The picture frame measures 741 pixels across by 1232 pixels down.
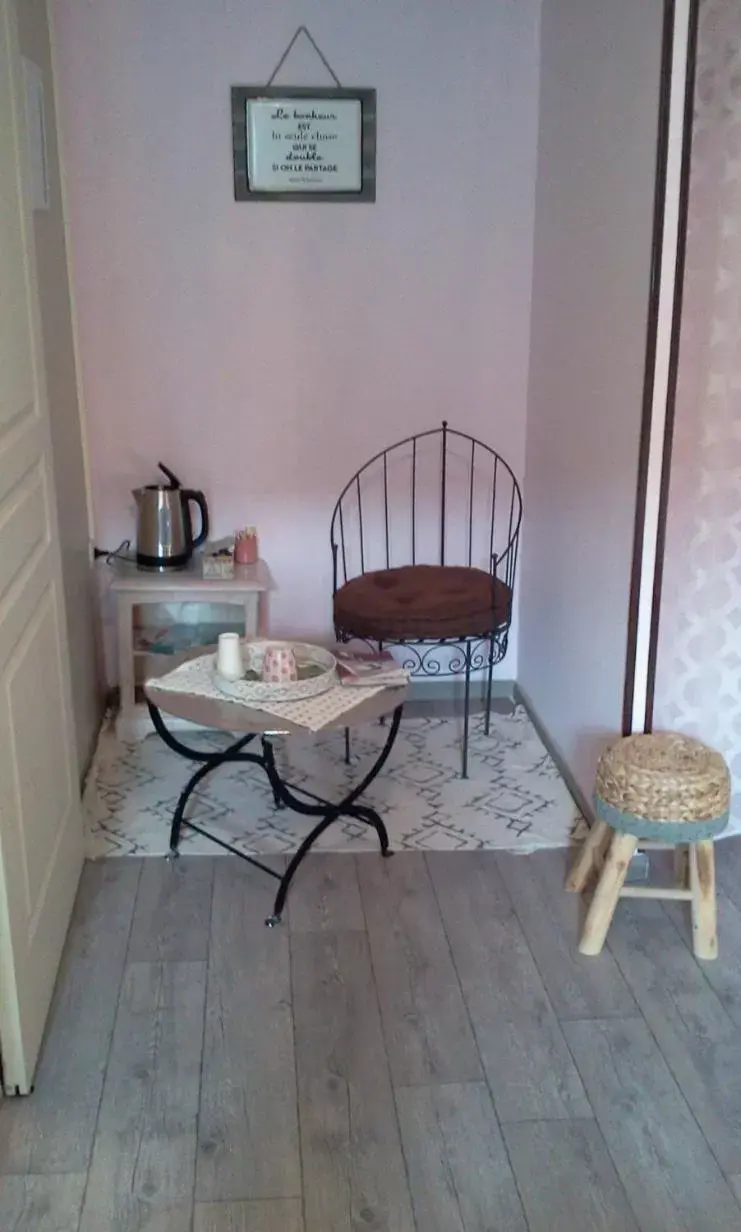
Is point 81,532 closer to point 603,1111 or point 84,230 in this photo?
point 84,230

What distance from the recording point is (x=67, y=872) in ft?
8.14

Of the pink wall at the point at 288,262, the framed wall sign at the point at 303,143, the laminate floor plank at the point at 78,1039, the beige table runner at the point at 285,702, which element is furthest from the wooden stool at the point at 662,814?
the framed wall sign at the point at 303,143

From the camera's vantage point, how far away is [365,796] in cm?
311

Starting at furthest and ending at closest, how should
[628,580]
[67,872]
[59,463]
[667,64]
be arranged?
[59,463] < [628,580] < [67,872] < [667,64]

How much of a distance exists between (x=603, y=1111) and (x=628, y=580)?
1.20 m

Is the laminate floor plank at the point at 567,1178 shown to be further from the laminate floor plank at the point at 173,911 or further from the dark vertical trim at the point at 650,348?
the dark vertical trim at the point at 650,348

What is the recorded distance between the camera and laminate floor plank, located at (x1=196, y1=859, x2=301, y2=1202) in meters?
1.84

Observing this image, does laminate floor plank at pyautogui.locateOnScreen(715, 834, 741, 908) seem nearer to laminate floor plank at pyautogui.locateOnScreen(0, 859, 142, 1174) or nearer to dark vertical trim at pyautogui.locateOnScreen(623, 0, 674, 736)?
dark vertical trim at pyautogui.locateOnScreen(623, 0, 674, 736)

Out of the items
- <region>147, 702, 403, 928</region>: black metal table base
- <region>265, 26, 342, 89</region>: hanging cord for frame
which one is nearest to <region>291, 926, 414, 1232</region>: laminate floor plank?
<region>147, 702, 403, 928</region>: black metal table base

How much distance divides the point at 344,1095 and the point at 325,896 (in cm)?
66

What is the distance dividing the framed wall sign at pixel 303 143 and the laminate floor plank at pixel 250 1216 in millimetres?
2744

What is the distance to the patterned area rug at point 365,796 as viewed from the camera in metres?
2.88

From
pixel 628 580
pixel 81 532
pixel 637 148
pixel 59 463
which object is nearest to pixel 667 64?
pixel 637 148

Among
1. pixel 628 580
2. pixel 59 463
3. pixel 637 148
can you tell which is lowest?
pixel 628 580
